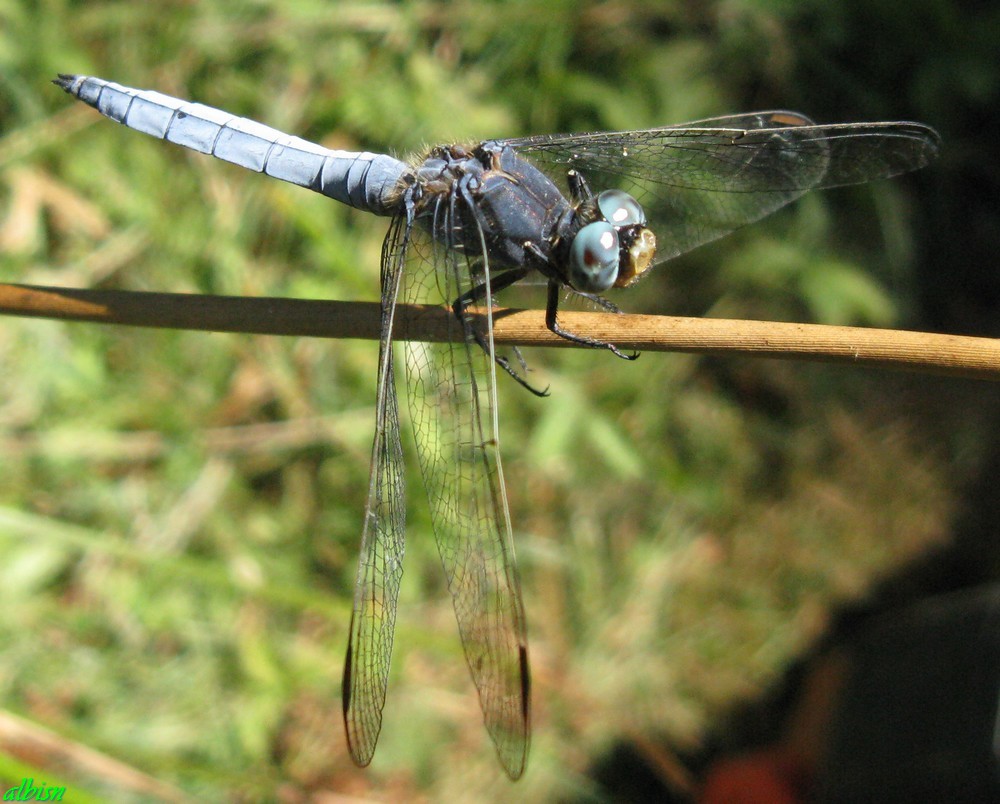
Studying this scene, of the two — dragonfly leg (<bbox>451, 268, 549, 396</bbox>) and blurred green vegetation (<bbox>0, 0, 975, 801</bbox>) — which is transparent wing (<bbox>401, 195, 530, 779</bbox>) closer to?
dragonfly leg (<bbox>451, 268, 549, 396</bbox>)

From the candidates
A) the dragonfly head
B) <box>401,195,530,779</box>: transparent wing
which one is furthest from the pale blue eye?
<box>401,195,530,779</box>: transparent wing

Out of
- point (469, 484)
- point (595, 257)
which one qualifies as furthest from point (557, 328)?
point (469, 484)

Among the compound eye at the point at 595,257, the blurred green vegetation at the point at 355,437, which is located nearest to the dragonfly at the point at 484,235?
the compound eye at the point at 595,257

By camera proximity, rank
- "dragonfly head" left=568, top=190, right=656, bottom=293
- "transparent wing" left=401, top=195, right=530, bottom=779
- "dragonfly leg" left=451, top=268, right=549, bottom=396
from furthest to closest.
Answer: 1. "dragonfly head" left=568, top=190, right=656, bottom=293
2. "dragonfly leg" left=451, top=268, right=549, bottom=396
3. "transparent wing" left=401, top=195, right=530, bottom=779

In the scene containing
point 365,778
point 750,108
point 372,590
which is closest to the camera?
point 372,590

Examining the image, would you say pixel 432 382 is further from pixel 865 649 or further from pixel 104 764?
pixel 865 649

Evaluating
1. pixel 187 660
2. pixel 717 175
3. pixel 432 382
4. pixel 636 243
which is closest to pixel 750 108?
pixel 717 175

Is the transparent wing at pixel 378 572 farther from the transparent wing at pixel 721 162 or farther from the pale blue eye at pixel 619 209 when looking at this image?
the transparent wing at pixel 721 162
